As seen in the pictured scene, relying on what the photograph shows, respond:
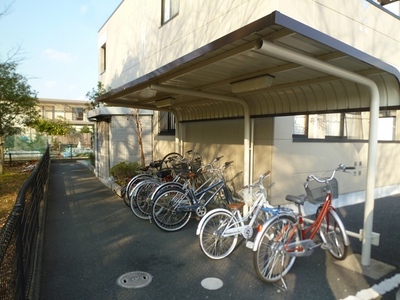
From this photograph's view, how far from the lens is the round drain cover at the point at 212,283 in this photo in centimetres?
287

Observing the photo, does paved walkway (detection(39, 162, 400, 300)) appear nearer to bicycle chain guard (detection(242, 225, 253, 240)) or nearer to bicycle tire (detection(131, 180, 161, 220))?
bicycle tire (detection(131, 180, 161, 220))

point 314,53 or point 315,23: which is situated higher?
point 315,23

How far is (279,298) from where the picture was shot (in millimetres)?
2688

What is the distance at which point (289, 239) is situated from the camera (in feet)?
9.87

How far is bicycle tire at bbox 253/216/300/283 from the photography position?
2.90 meters

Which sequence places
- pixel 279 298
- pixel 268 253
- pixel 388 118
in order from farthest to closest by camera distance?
pixel 388 118, pixel 268 253, pixel 279 298

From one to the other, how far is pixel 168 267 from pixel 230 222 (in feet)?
3.15

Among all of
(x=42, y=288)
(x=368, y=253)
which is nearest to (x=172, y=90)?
(x=42, y=288)

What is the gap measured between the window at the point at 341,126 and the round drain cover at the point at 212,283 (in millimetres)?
3552

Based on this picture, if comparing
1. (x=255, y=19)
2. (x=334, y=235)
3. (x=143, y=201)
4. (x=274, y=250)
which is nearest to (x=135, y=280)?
(x=274, y=250)

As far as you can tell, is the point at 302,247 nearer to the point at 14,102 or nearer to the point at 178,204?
the point at 178,204

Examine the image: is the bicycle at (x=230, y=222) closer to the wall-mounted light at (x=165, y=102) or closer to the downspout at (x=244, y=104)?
the downspout at (x=244, y=104)

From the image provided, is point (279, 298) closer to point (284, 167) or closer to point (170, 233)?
point (170, 233)

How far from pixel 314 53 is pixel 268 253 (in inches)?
88.7
